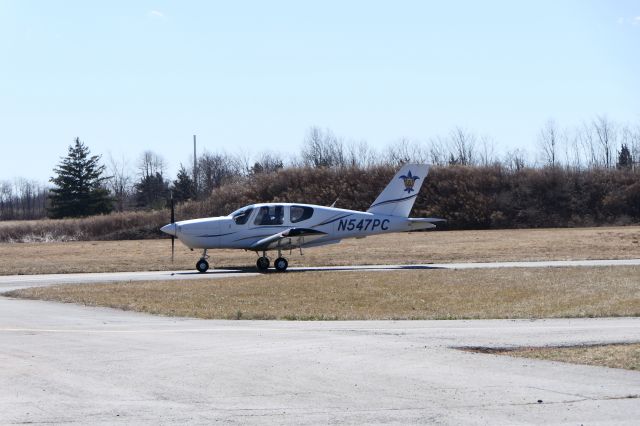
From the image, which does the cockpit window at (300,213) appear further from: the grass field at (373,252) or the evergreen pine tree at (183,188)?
the evergreen pine tree at (183,188)

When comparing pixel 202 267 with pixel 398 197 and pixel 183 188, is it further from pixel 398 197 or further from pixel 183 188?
pixel 183 188

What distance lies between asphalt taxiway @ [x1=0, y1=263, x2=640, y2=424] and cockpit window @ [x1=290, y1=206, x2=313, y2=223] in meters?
16.0

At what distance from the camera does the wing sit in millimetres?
30312

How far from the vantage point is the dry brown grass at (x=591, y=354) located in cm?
1069

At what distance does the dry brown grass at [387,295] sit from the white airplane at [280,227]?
3.28 m

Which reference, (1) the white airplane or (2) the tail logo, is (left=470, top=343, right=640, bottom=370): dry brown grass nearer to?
(1) the white airplane

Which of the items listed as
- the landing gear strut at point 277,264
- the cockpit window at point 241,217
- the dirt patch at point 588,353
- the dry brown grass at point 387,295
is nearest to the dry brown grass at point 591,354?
the dirt patch at point 588,353

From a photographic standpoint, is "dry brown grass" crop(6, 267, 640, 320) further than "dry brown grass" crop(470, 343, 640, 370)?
Yes

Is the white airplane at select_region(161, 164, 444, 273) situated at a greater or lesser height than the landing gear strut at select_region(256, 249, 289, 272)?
greater

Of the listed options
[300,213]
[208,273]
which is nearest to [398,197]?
[300,213]

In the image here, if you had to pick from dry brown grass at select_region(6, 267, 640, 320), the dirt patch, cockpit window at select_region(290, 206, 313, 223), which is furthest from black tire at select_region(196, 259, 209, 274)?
the dirt patch

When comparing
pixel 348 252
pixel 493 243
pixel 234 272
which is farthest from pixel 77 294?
pixel 493 243

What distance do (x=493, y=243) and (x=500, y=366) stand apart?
30.2m

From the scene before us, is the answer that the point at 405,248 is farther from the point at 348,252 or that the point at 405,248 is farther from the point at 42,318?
the point at 42,318
